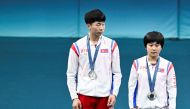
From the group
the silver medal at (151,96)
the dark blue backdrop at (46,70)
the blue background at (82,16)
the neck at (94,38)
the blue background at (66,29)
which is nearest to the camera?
the silver medal at (151,96)

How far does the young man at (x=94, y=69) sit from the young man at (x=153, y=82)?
17cm

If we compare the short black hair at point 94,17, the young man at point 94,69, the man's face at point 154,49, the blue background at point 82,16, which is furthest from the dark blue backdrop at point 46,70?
the short black hair at point 94,17

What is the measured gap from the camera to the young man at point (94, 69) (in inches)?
154

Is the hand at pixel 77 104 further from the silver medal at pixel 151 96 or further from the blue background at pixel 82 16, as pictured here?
the blue background at pixel 82 16

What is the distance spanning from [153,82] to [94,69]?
0.50 metres

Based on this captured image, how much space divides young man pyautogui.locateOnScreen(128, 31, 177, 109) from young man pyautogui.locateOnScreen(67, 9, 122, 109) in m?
0.17

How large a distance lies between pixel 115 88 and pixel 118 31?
11.9ft

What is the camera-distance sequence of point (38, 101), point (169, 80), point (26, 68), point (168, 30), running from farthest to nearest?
1. point (168, 30)
2. point (26, 68)
3. point (38, 101)
4. point (169, 80)

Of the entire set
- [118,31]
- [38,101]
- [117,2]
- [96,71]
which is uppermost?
[117,2]

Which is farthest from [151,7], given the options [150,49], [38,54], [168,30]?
[150,49]

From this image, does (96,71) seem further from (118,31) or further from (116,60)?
(118,31)

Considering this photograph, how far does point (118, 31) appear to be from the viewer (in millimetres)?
7500

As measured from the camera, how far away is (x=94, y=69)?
392 cm

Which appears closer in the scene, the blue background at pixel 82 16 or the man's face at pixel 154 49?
the man's face at pixel 154 49
